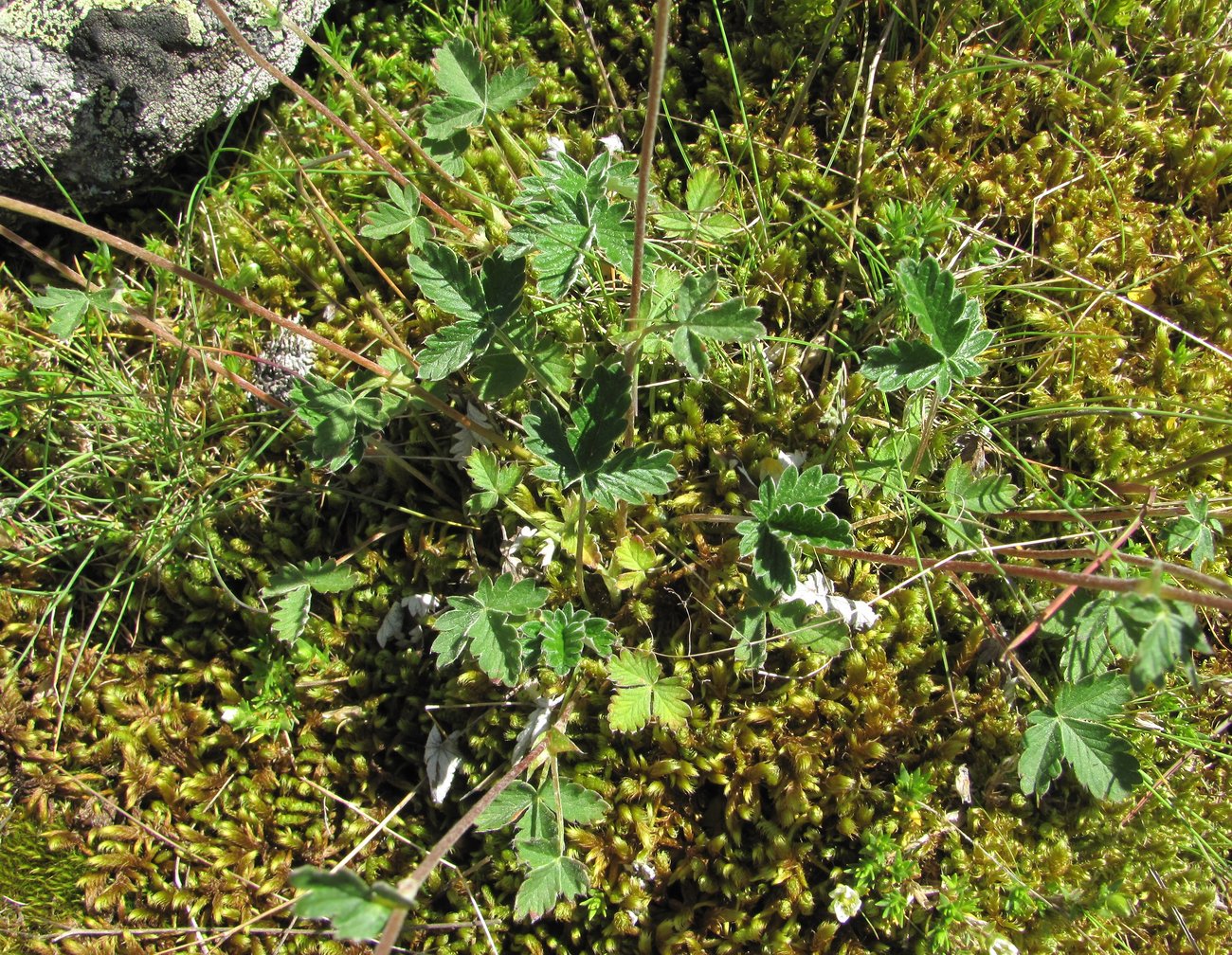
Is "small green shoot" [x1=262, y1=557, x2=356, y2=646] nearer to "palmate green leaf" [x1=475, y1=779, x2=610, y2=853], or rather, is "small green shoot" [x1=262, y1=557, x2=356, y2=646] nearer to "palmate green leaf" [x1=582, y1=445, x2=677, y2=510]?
"palmate green leaf" [x1=475, y1=779, x2=610, y2=853]

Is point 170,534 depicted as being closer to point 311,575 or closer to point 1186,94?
point 311,575

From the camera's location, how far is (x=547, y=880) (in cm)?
230

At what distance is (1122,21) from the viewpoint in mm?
3236

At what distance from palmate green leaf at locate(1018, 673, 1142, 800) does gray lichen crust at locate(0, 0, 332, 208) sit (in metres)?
3.56

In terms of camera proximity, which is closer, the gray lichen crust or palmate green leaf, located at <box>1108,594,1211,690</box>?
palmate green leaf, located at <box>1108,594,1211,690</box>

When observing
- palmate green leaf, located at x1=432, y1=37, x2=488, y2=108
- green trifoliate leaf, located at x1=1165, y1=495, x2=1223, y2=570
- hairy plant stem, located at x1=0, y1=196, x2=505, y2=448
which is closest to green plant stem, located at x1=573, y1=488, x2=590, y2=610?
Answer: hairy plant stem, located at x1=0, y1=196, x2=505, y2=448

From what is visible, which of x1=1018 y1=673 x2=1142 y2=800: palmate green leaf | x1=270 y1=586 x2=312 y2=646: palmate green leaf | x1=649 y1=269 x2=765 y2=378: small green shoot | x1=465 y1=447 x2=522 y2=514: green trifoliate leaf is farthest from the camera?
x1=270 y1=586 x2=312 y2=646: palmate green leaf

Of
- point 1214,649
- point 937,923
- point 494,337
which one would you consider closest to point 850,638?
point 937,923

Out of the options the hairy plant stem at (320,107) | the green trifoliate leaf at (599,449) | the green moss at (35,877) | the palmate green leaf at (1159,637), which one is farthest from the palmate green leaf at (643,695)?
the green moss at (35,877)

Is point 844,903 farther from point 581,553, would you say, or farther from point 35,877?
point 35,877

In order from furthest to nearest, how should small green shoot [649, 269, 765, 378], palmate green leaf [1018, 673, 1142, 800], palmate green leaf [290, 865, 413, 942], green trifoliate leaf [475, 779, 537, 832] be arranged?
1. green trifoliate leaf [475, 779, 537, 832]
2. palmate green leaf [1018, 673, 1142, 800]
3. small green shoot [649, 269, 765, 378]
4. palmate green leaf [290, 865, 413, 942]

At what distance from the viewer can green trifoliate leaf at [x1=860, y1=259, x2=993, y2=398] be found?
2.25 meters

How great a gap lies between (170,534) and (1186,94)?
4.32 meters

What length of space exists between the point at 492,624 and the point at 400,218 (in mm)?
1459
